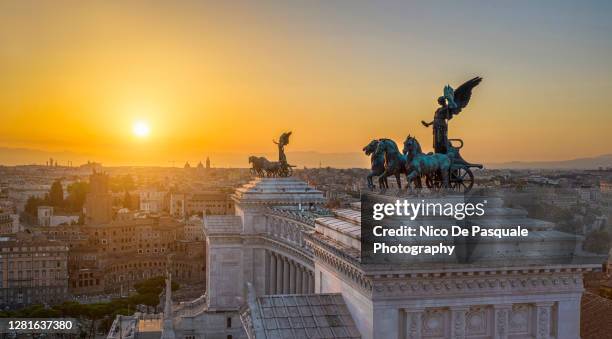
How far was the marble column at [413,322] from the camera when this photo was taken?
17750mm

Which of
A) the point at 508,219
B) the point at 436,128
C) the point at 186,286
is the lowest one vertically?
the point at 186,286

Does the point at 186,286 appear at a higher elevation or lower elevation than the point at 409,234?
lower

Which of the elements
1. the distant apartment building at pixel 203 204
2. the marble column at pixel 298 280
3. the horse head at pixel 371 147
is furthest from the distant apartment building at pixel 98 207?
the horse head at pixel 371 147

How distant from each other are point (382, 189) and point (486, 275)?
4.20 m

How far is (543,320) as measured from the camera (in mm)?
18891

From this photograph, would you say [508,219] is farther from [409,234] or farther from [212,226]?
[212,226]

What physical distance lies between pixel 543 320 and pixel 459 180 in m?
4.87

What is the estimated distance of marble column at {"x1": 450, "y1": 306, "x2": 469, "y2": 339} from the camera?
59.5ft

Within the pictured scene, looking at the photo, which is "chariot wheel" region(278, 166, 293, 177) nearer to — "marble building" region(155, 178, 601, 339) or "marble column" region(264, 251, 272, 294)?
"marble column" region(264, 251, 272, 294)

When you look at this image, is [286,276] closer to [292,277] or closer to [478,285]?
[292,277]

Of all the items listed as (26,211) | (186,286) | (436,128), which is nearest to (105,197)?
(26,211)

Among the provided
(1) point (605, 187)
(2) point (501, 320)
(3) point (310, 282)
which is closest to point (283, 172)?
(3) point (310, 282)

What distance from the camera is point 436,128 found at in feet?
70.7

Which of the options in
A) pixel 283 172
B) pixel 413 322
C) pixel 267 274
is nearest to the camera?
pixel 413 322
